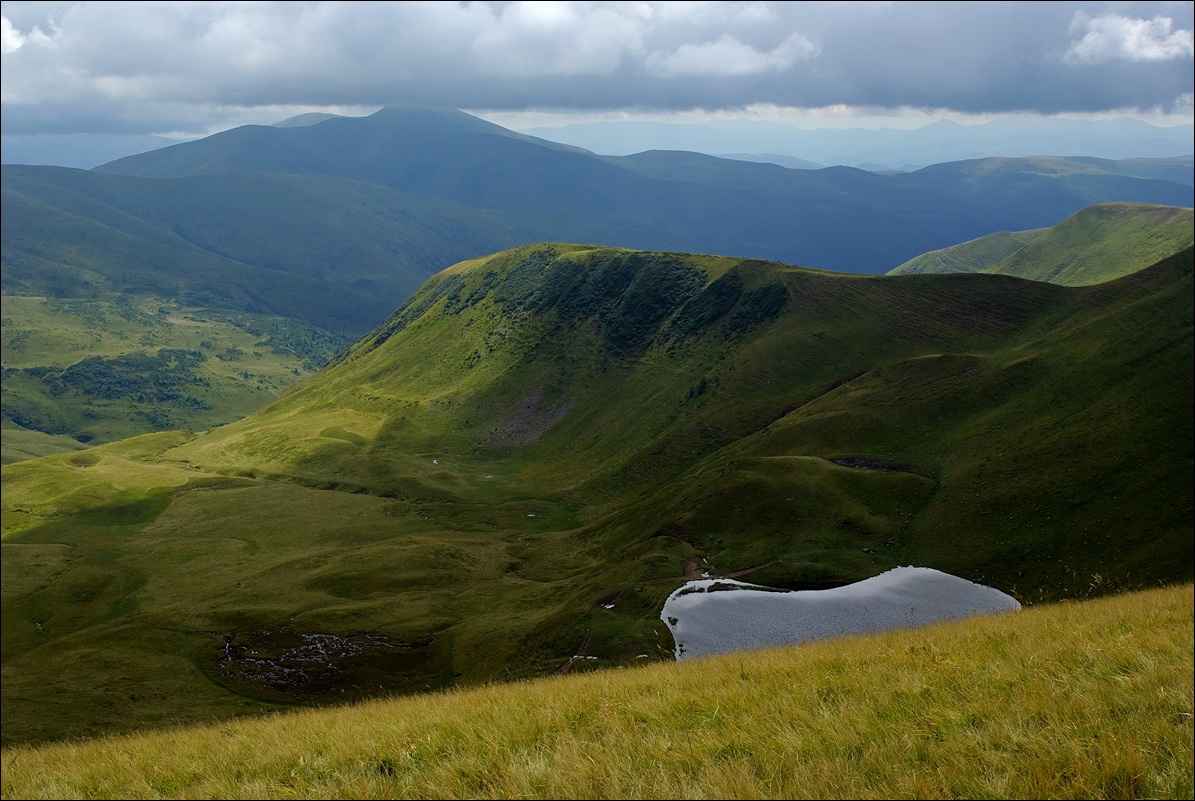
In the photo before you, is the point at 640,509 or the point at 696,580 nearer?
the point at 696,580

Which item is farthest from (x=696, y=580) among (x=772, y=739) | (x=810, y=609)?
(x=772, y=739)

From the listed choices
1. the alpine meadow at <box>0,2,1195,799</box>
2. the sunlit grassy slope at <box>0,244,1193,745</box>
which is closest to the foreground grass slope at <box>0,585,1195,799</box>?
the alpine meadow at <box>0,2,1195,799</box>

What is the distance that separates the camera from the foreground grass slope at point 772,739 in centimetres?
778

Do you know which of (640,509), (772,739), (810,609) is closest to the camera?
(772,739)

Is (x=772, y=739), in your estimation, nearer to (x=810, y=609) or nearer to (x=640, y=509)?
(x=810, y=609)

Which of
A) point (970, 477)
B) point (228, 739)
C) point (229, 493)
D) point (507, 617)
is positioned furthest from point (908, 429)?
point (229, 493)

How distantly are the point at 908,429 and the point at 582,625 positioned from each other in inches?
2404

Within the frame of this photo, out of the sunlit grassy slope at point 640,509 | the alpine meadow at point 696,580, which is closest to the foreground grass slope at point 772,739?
the alpine meadow at point 696,580

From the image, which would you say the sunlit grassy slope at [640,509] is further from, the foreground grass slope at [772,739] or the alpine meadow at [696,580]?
the foreground grass slope at [772,739]

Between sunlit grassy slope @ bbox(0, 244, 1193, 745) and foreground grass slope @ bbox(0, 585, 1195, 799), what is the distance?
36785mm

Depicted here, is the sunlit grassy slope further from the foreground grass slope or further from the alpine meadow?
the foreground grass slope

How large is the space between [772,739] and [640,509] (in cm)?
9782

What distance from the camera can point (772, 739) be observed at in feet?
29.0

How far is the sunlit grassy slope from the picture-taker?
66500 millimetres
